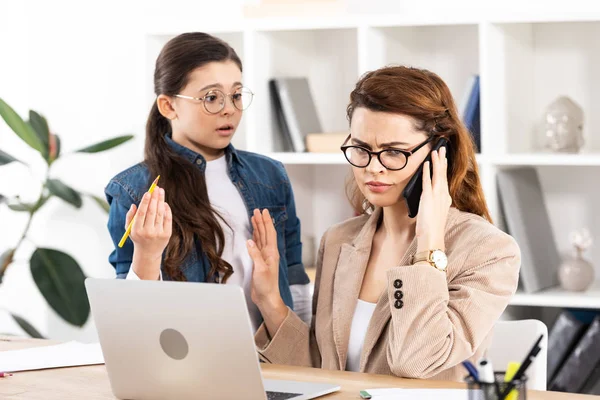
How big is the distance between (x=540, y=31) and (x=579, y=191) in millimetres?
602

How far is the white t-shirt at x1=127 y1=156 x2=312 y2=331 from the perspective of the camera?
91.0 inches

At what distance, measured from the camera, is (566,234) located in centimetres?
348

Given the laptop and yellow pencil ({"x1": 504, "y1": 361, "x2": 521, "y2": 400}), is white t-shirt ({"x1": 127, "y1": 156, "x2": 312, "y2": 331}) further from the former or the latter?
yellow pencil ({"x1": 504, "y1": 361, "x2": 521, "y2": 400})

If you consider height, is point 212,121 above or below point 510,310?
above

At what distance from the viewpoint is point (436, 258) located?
180cm

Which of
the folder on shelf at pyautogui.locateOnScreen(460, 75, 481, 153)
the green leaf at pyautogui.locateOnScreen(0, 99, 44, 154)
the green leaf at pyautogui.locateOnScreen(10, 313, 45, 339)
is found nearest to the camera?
the folder on shelf at pyautogui.locateOnScreen(460, 75, 481, 153)

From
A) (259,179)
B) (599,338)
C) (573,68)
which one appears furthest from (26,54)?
(599,338)

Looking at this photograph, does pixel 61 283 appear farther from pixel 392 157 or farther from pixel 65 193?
pixel 392 157

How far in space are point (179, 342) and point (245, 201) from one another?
2.84 feet

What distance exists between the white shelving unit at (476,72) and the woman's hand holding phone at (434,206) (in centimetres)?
132

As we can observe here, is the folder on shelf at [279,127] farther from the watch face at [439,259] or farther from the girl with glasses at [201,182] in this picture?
the watch face at [439,259]

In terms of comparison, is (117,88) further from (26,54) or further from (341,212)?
(341,212)

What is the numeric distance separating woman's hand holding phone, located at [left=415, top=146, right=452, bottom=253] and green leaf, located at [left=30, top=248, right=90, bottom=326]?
6.54 ft

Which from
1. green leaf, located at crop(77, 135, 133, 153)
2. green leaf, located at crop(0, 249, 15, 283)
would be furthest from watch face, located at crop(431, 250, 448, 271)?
green leaf, located at crop(0, 249, 15, 283)
